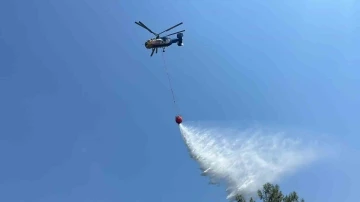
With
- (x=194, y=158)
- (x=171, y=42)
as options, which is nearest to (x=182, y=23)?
(x=171, y=42)

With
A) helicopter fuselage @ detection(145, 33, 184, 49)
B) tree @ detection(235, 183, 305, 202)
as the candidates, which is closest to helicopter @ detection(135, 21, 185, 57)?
helicopter fuselage @ detection(145, 33, 184, 49)

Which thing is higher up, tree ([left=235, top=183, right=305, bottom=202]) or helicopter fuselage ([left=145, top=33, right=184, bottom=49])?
helicopter fuselage ([left=145, top=33, right=184, bottom=49])

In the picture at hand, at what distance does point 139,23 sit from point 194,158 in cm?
2502

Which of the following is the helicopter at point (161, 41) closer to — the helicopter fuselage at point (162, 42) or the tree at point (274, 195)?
the helicopter fuselage at point (162, 42)

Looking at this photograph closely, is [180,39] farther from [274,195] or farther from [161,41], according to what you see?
[274,195]

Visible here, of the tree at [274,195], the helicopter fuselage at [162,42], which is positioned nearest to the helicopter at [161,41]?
the helicopter fuselage at [162,42]

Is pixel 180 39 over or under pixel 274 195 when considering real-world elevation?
over

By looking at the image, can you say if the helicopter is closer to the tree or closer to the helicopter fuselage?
the helicopter fuselage

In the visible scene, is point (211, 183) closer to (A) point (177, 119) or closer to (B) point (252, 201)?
(B) point (252, 201)

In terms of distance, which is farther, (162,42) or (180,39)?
(180,39)

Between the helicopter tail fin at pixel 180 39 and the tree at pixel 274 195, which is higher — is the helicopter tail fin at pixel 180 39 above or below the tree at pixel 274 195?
above

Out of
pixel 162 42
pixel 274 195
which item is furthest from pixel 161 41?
pixel 274 195

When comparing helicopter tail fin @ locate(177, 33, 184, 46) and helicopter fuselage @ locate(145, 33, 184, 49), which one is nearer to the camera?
helicopter fuselage @ locate(145, 33, 184, 49)

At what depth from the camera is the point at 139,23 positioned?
69.2m
